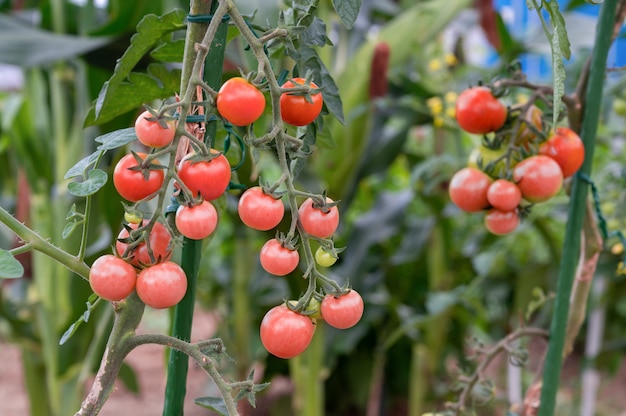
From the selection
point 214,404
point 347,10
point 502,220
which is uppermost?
point 347,10

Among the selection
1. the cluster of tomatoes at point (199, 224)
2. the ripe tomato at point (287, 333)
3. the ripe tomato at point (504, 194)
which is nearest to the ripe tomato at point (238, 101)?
the cluster of tomatoes at point (199, 224)

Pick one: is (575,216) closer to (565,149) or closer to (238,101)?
(565,149)

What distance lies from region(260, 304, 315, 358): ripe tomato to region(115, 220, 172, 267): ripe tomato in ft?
0.22

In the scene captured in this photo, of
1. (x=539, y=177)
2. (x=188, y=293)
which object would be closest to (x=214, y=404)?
(x=188, y=293)

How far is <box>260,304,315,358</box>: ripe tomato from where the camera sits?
34cm

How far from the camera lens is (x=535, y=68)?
360 centimetres

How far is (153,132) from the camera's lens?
32 centimetres

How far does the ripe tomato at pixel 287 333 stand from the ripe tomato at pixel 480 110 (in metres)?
0.27

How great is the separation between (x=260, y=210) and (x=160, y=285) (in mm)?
62

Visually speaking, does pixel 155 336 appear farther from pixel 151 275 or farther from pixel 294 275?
pixel 294 275

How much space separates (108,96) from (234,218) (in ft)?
3.00

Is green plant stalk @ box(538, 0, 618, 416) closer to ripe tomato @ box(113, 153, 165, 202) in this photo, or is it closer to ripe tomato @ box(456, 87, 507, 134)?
ripe tomato @ box(456, 87, 507, 134)

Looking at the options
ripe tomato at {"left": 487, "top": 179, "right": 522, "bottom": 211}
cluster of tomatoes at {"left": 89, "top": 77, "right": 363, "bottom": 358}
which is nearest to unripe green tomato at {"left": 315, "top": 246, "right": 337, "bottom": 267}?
cluster of tomatoes at {"left": 89, "top": 77, "right": 363, "bottom": 358}

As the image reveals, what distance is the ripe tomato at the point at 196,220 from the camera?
315mm
